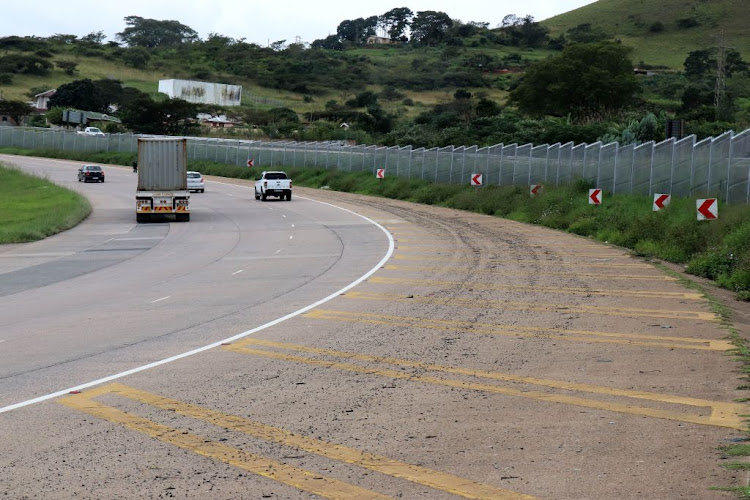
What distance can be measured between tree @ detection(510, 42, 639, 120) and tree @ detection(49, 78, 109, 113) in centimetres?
7027

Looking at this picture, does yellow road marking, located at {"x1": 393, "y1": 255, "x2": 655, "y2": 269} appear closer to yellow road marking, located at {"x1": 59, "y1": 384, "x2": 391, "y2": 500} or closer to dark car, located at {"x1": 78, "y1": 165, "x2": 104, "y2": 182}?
yellow road marking, located at {"x1": 59, "y1": 384, "x2": 391, "y2": 500}

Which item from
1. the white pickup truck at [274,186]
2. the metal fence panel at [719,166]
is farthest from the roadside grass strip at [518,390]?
the white pickup truck at [274,186]

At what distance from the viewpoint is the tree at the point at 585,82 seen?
315ft

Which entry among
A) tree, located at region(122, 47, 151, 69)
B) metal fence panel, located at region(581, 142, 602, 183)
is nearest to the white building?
tree, located at region(122, 47, 151, 69)

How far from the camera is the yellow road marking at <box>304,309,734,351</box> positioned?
1469 centimetres

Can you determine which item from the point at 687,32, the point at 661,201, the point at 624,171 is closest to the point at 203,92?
the point at 687,32

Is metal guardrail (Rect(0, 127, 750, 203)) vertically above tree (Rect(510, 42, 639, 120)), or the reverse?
tree (Rect(510, 42, 639, 120))

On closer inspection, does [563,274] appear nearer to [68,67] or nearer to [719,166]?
[719,166]

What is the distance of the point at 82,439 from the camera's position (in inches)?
370

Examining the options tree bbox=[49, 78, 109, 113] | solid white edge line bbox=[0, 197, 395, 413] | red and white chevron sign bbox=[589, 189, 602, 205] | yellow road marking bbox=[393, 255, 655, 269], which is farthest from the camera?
tree bbox=[49, 78, 109, 113]

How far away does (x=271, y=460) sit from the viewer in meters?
8.80

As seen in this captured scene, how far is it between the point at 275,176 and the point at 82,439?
159 ft

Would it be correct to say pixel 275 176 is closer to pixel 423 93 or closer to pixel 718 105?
pixel 718 105

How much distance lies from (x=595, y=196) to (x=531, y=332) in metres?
24.8
